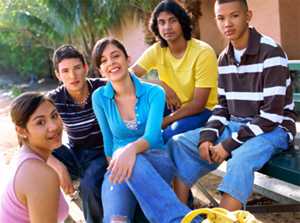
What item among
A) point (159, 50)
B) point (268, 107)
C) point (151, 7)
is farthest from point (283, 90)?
point (151, 7)

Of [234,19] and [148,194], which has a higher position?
[234,19]

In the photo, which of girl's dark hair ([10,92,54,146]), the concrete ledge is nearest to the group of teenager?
girl's dark hair ([10,92,54,146])

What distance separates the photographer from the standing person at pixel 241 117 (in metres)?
2.54

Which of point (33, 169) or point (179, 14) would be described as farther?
point (179, 14)

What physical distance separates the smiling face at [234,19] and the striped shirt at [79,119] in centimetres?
118

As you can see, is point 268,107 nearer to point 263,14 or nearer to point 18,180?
point 18,180

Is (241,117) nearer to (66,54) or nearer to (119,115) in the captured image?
(119,115)

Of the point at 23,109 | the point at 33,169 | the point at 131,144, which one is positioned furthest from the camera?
the point at 131,144

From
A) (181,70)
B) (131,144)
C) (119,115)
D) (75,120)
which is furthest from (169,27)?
(131,144)

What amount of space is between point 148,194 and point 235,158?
0.54 meters

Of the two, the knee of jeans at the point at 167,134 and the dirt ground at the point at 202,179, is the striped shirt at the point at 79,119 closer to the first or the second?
the knee of jeans at the point at 167,134

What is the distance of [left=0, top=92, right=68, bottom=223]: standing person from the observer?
6.24ft

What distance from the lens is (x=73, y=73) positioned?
3293mm

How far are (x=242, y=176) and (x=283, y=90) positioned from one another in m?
0.60
